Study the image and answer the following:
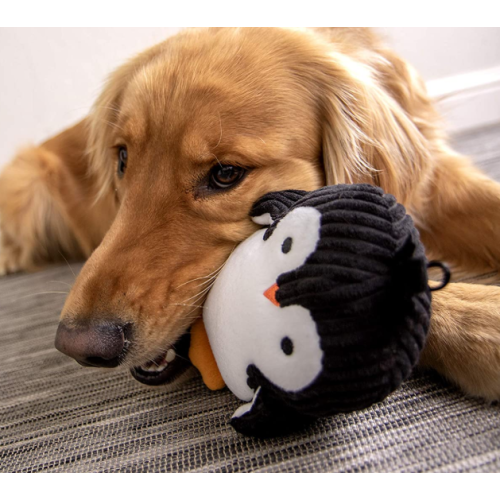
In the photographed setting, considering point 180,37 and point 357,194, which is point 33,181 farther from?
point 357,194

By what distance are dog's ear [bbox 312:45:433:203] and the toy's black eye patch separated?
26.8 inches

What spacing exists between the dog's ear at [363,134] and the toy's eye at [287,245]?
57 cm

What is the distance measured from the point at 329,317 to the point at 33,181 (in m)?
2.14

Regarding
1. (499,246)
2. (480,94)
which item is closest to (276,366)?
(499,246)

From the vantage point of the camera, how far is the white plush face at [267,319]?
0.66 m

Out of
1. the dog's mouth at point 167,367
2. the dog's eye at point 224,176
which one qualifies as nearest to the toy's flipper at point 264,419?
the dog's mouth at point 167,367

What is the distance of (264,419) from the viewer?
2.47 feet

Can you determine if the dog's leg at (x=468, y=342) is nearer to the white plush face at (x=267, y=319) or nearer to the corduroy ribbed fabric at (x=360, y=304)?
the corduroy ribbed fabric at (x=360, y=304)

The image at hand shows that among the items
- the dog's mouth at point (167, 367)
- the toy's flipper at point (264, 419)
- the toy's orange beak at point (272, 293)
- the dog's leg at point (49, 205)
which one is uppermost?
the toy's orange beak at point (272, 293)

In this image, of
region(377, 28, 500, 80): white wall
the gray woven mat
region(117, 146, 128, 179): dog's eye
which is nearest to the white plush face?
the gray woven mat

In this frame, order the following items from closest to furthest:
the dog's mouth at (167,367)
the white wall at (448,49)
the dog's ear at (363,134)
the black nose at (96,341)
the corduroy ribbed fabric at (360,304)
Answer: the corduroy ribbed fabric at (360,304) → the black nose at (96,341) → the dog's mouth at (167,367) → the dog's ear at (363,134) → the white wall at (448,49)

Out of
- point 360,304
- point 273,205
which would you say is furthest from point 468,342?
point 273,205

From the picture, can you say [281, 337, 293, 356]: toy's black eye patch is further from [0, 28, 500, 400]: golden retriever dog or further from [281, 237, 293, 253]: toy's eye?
[0, 28, 500, 400]: golden retriever dog

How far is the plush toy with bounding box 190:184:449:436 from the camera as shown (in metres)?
0.64
